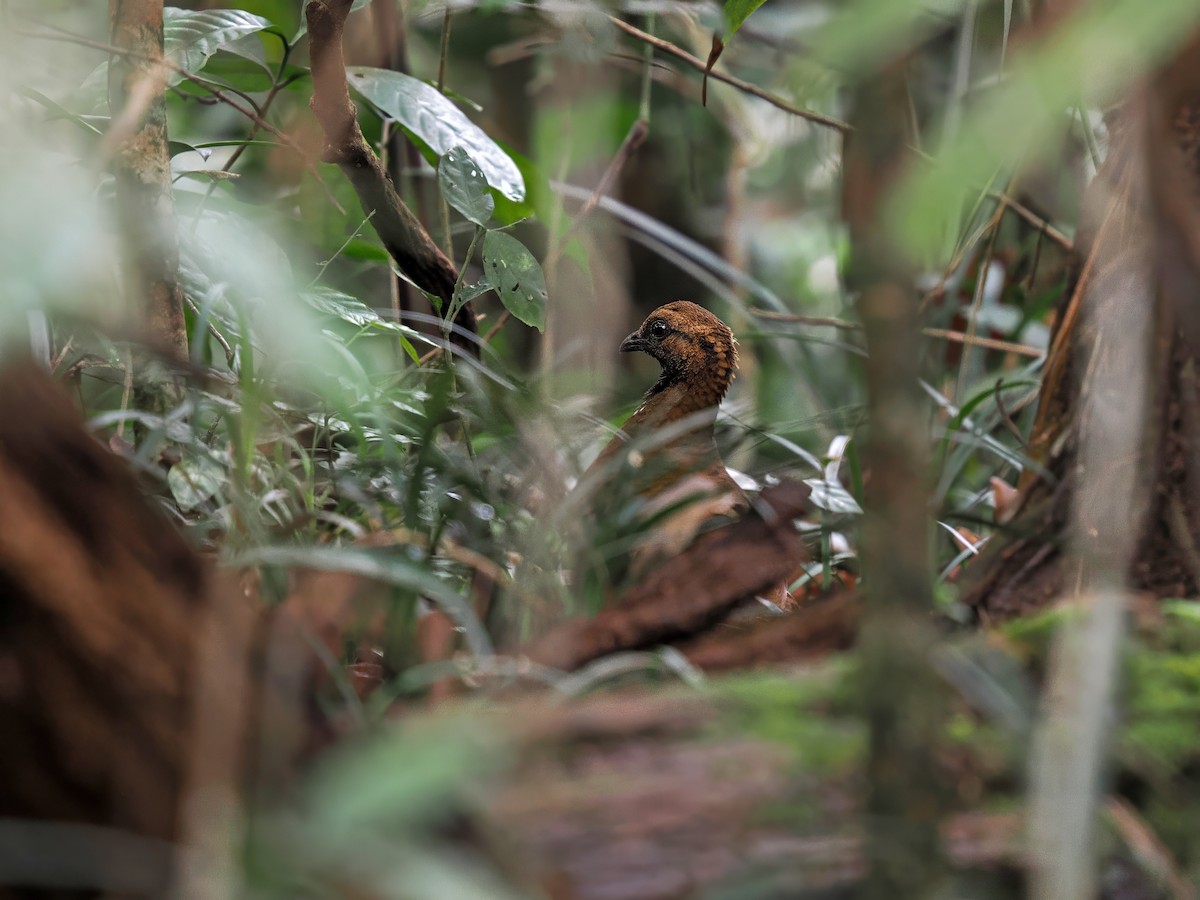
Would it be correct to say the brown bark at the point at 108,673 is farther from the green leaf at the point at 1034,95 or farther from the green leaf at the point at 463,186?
the green leaf at the point at 463,186

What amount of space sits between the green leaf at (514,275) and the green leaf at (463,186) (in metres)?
0.09

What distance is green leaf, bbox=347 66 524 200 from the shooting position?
8.29 feet

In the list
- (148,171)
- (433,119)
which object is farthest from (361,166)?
(148,171)

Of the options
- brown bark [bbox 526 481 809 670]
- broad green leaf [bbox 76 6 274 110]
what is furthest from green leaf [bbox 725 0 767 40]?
broad green leaf [bbox 76 6 274 110]

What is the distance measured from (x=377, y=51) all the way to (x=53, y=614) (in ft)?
8.41

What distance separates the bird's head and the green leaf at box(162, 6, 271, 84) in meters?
1.68

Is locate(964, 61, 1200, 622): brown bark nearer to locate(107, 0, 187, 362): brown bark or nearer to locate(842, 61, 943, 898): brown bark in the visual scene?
locate(842, 61, 943, 898): brown bark

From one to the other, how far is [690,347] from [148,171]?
83.0 inches

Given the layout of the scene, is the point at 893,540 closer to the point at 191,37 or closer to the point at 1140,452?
the point at 1140,452

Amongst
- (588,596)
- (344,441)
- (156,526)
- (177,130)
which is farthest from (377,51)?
(156,526)

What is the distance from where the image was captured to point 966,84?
10.8 ft

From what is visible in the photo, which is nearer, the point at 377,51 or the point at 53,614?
the point at 53,614

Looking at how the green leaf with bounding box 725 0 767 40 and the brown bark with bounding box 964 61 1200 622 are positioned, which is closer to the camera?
the brown bark with bounding box 964 61 1200 622

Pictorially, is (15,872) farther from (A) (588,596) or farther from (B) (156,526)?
(A) (588,596)
